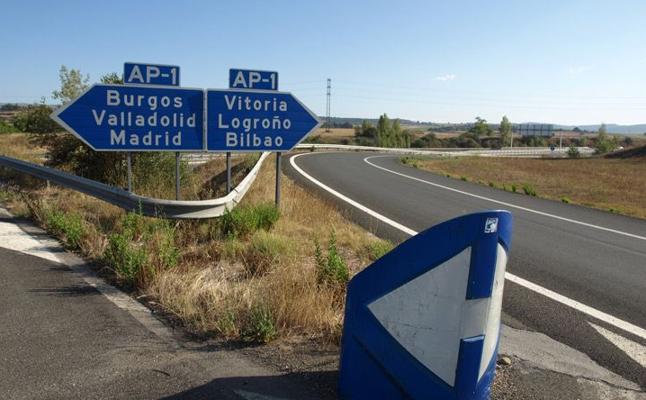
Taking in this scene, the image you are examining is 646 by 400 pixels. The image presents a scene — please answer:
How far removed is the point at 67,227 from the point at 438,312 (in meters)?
5.52

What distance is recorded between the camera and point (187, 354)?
12.1ft

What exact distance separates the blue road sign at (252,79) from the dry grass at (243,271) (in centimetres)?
191

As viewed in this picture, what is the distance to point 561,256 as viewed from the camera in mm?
7633

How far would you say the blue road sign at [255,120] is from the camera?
7.46m

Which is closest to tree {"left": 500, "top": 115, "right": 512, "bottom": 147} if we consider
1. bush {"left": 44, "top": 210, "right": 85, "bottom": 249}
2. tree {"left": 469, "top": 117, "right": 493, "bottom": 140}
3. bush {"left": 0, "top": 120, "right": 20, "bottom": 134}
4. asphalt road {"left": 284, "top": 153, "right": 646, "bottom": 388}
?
tree {"left": 469, "top": 117, "right": 493, "bottom": 140}

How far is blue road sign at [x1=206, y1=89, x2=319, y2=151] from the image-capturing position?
7.46 m

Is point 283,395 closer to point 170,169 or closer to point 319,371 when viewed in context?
point 319,371

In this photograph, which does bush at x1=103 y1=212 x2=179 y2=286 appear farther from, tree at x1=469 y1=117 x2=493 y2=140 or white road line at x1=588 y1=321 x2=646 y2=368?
tree at x1=469 y1=117 x2=493 y2=140

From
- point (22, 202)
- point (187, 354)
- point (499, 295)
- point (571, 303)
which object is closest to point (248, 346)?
point (187, 354)

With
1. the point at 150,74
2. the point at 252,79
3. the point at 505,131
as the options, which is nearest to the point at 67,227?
the point at 150,74

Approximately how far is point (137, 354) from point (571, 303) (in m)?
→ 4.13

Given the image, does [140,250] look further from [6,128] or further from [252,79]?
[6,128]

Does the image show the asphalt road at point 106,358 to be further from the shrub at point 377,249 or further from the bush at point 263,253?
the shrub at point 377,249

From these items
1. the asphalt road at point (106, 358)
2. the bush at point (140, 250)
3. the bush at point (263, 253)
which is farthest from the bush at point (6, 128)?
the asphalt road at point (106, 358)
